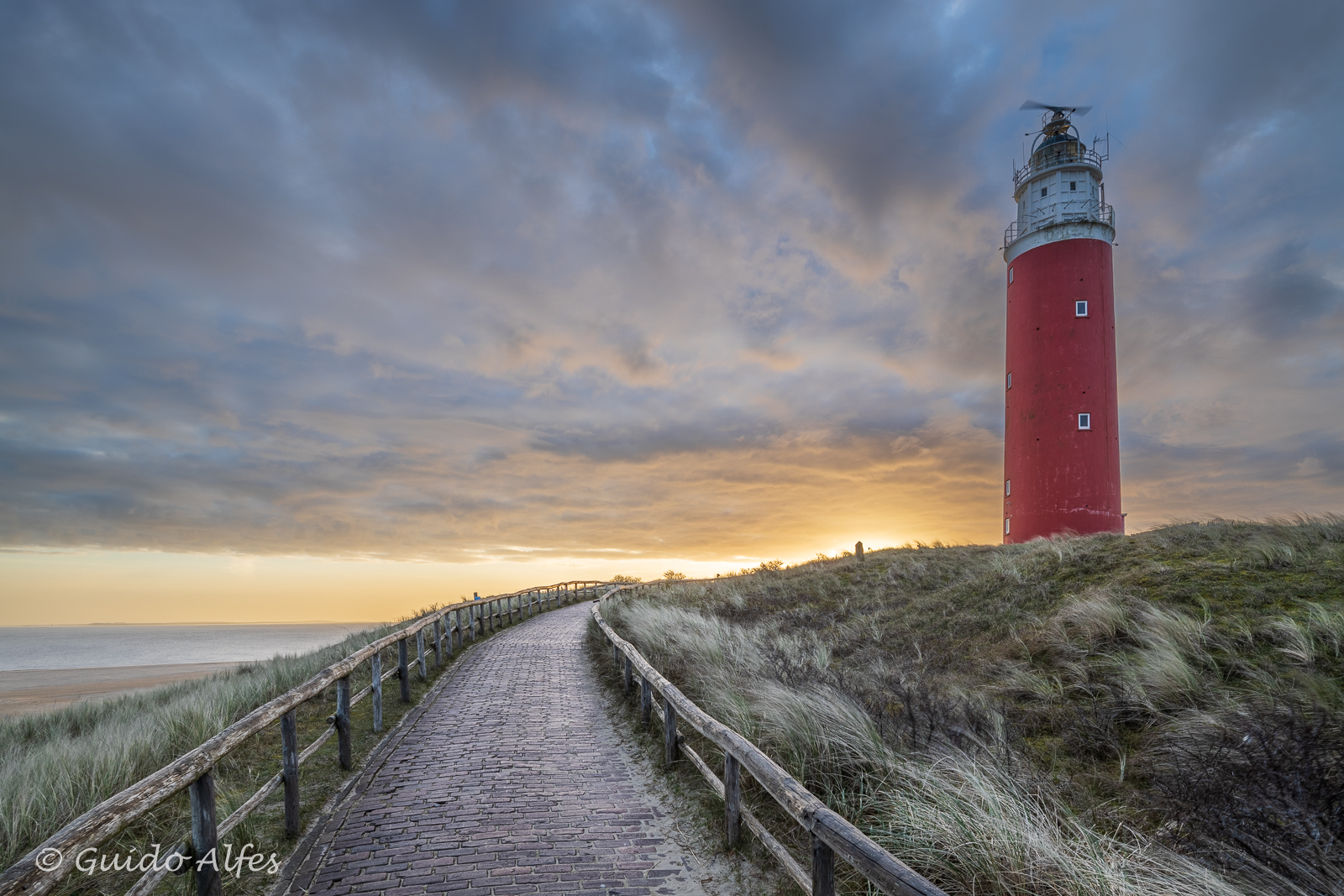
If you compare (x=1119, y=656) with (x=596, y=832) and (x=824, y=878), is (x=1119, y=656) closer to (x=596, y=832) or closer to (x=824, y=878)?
(x=824, y=878)

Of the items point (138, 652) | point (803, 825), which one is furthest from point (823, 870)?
point (138, 652)

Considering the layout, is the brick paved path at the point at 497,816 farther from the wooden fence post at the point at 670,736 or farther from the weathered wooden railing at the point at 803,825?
the weathered wooden railing at the point at 803,825

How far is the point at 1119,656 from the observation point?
7180 millimetres

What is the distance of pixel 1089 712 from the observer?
613 cm

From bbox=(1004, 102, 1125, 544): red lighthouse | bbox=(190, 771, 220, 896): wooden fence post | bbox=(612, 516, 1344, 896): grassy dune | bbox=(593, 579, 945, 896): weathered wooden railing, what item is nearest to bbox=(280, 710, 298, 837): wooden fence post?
bbox=(190, 771, 220, 896): wooden fence post

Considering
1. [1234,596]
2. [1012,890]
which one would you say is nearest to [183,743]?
[1012,890]

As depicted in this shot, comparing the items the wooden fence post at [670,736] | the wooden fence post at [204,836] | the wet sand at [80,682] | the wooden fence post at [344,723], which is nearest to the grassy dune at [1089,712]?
the wooden fence post at [670,736]

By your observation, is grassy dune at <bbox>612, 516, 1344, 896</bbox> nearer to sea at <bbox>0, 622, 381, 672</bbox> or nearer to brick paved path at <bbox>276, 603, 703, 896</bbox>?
brick paved path at <bbox>276, 603, 703, 896</bbox>

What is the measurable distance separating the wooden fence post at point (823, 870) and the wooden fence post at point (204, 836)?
375 cm

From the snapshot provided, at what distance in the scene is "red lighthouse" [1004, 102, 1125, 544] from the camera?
71.5 feet

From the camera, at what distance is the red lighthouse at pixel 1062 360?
858 inches

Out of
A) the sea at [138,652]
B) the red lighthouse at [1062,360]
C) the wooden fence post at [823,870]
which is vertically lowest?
the sea at [138,652]

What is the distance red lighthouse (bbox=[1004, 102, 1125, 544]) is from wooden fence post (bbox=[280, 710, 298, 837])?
2357 centimetres

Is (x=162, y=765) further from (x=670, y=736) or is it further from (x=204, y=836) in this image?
(x=670, y=736)
